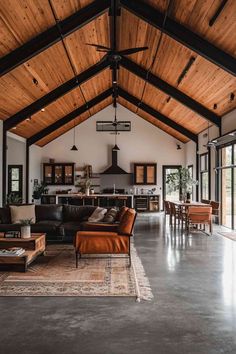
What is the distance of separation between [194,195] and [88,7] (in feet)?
31.6

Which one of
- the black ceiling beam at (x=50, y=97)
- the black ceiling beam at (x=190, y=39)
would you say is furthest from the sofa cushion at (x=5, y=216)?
the black ceiling beam at (x=190, y=39)

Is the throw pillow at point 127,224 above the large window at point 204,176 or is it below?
below

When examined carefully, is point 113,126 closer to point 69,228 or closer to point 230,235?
point 230,235

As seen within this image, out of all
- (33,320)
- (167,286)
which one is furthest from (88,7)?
(33,320)

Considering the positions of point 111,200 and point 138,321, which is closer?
point 138,321

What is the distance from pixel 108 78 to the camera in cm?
1239

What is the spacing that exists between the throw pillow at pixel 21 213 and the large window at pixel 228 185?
579 centimetres

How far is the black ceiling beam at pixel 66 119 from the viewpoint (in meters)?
13.8

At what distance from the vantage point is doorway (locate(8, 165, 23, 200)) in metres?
14.3

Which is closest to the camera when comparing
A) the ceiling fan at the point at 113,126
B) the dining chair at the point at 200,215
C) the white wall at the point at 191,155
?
the dining chair at the point at 200,215

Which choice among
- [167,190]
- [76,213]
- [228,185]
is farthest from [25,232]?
[167,190]

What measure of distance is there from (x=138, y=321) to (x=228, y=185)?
26.2 feet

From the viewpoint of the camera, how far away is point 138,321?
332cm

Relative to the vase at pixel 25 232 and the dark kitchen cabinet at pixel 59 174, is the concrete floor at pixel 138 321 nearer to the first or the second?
Result: the vase at pixel 25 232
